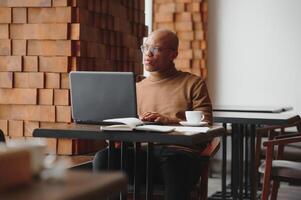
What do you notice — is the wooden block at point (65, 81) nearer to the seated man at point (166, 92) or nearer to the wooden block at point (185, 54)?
the seated man at point (166, 92)

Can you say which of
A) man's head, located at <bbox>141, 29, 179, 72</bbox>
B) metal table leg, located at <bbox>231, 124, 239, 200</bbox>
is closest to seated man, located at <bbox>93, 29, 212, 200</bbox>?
man's head, located at <bbox>141, 29, 179, 72</bbox>

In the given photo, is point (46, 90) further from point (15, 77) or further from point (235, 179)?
point (235, 179)

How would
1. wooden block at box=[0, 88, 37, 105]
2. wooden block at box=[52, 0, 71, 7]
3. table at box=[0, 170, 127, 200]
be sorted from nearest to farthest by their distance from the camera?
table at box=[0, 170, 127, 200] < wooden block at box=[52, 0, 71, 7] < wooden block at box=[0, 88, 37, 105]

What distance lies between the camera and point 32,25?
402 centimetres

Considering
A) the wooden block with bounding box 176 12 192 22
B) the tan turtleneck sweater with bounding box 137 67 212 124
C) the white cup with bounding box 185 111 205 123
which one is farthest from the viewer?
the wooden block with bounding box 176 12 192 22

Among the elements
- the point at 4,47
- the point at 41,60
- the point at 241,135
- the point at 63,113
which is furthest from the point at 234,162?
the point at 4,47

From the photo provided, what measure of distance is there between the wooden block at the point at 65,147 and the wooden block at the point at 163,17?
3.36m

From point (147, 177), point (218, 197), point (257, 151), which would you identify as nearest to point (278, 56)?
point (218, 197)

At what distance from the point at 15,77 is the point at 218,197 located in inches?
87.3

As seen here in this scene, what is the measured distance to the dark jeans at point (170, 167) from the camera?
3.17m

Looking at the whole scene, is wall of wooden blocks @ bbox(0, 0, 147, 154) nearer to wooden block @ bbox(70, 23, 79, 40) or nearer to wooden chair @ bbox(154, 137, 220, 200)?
wooden block @ bbox(70, 23, 79, 40)

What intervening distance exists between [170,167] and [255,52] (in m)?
4.11

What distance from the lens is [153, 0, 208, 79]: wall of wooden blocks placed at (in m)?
7.13

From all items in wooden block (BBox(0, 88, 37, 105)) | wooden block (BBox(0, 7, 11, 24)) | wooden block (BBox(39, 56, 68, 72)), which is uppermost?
wooden block (BBox(0, 7, 11, 24))
